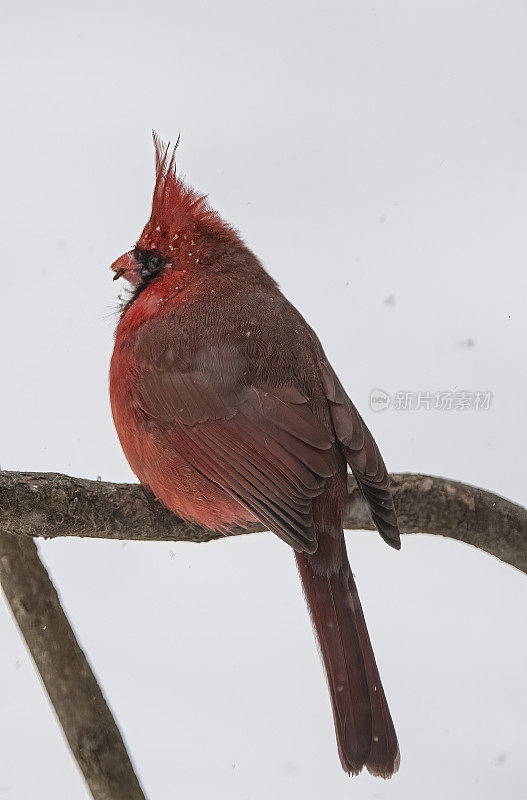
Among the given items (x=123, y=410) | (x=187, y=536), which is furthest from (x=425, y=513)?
(x=123, y=410)

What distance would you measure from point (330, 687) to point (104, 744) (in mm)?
689

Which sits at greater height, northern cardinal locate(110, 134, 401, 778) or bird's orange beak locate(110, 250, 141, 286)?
bird's orange beak locate(110, 250, 141, 286)

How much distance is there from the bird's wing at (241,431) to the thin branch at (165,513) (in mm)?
219

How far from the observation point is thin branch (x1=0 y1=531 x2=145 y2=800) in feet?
8.52

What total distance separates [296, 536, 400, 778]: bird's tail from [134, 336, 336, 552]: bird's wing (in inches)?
6.1

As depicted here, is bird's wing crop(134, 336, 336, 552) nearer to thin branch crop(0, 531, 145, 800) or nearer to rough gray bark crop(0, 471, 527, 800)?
rough gray bark crop(0, 471, 527, 800)

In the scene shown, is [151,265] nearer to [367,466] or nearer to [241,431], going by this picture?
[241,431]

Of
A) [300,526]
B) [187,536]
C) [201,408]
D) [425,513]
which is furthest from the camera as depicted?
[425,513]

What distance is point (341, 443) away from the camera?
2.55 metres

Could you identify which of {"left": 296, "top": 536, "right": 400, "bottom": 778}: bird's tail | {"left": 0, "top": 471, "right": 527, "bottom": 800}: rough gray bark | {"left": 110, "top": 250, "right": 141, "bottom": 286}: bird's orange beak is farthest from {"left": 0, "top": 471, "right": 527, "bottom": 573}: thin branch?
{"left": 110, "top": 250, "right": 141, "bottom": 286}: bird's orange beak

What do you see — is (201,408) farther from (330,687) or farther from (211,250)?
(330,687)

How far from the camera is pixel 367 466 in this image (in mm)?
2529

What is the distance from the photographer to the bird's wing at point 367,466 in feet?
8.18

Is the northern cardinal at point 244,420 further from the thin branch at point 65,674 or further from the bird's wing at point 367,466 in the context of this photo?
the thin branch at point 65,674
